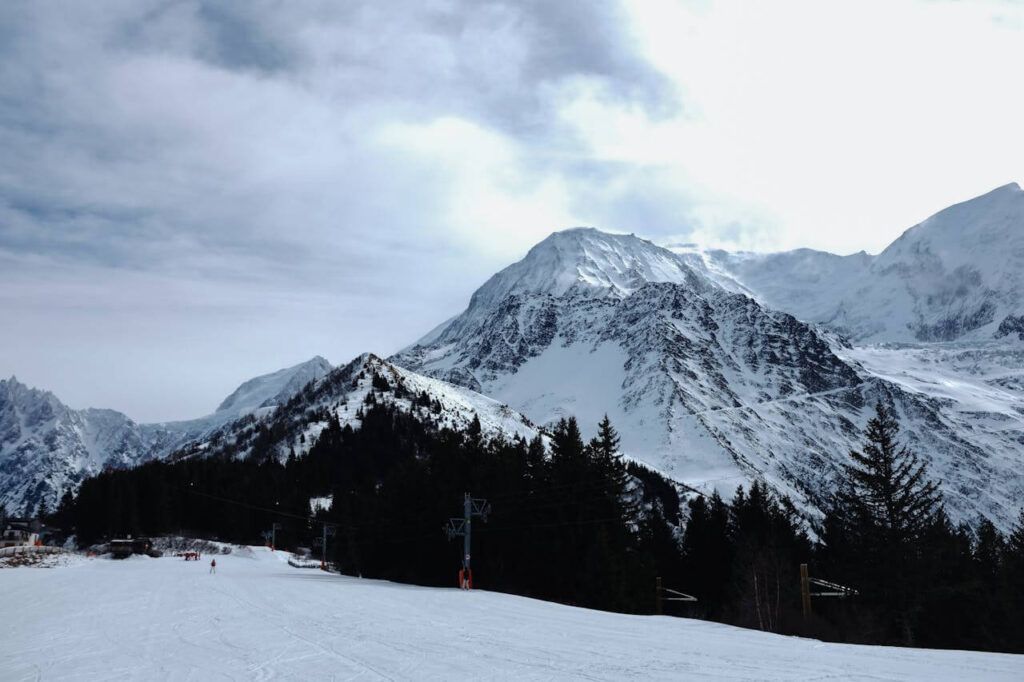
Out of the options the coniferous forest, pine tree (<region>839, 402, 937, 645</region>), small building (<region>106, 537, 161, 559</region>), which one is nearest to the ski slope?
the coniferous forest

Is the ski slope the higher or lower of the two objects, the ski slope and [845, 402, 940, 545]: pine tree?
the lower

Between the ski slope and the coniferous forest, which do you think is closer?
the ski slope

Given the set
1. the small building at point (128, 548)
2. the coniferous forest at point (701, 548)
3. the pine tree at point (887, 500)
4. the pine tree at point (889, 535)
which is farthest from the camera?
the small building at point (128, 548)

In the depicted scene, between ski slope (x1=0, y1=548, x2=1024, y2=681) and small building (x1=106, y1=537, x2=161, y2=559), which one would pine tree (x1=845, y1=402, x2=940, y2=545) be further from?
small building (x1=106, y1=537, x2=161, y2=559)

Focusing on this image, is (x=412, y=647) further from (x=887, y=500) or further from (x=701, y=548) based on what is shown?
(x=701, y=548)

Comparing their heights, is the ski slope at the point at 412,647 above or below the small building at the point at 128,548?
above

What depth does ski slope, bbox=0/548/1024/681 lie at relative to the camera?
1378cm

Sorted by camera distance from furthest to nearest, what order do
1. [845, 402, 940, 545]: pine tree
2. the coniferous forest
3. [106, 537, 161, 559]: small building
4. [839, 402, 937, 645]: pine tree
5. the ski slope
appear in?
[106, 537, 161, 559]: small building
[845, 402, 940, 545]: pine tree
the coniferous forest
[839, 402, 937, 645]: pine tree
the ski slope

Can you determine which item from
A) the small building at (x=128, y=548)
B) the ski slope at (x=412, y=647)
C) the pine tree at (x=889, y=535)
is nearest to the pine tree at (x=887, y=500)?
the pine tree at (x=889, y=535)

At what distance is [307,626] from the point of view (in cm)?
2147

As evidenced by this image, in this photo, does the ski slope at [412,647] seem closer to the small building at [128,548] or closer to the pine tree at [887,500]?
the pine tree at [887,500]

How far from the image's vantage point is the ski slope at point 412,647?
13.8 meters

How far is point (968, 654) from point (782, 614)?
24.6 metres

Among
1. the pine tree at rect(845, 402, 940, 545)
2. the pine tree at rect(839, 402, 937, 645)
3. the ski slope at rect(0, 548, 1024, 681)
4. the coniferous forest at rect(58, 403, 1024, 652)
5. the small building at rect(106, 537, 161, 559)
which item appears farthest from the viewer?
the small building at rect(106, 537, 161, 559)
